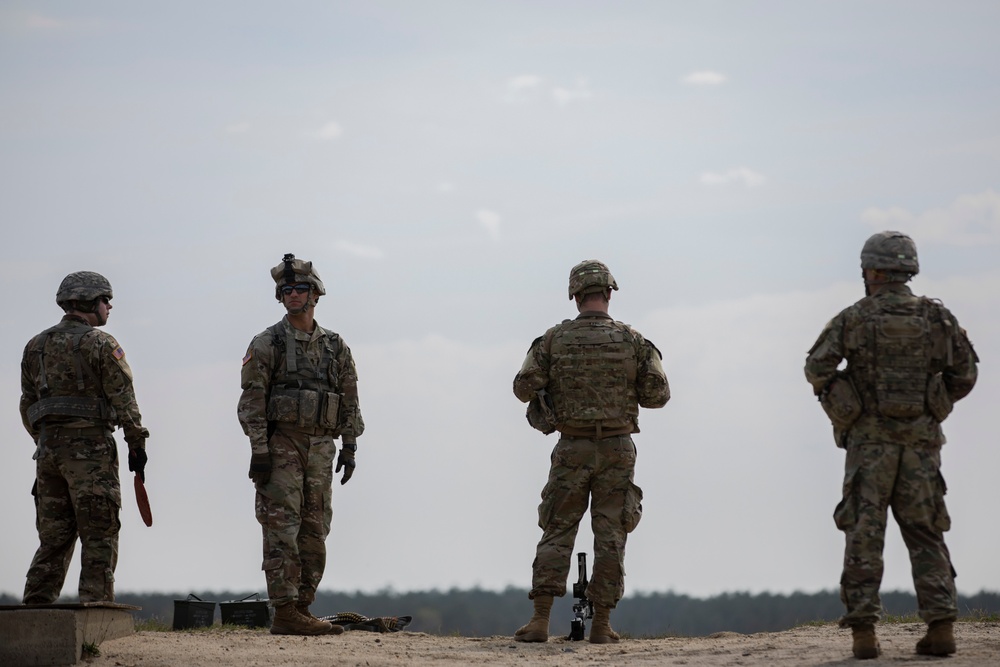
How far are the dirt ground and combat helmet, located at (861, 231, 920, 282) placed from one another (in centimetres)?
274

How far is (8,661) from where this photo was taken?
9695 mm

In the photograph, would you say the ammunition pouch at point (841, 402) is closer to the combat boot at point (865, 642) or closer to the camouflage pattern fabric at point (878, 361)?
the camouflage pattern fabric at point (878, 361)

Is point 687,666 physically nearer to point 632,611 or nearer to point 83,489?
point 83,489

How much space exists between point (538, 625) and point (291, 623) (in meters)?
2.10

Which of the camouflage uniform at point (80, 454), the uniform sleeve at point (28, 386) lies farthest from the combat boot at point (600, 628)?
the uniform sleeve at point (28, 386)

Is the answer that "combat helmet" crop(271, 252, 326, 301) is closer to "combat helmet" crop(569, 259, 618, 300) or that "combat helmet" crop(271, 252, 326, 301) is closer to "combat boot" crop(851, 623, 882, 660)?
"combat helmet" crop(569, 259, 618, 300)

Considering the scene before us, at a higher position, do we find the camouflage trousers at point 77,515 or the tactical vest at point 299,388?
the tactical vest at point 299,388

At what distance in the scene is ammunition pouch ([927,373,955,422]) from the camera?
31.6 ft

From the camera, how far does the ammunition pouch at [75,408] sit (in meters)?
11.4

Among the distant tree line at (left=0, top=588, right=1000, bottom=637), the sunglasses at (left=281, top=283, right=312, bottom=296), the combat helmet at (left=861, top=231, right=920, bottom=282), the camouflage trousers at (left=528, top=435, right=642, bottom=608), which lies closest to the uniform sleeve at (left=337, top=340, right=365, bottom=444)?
the sunglasses at (left=281, top=283, right=312, bottom=296)

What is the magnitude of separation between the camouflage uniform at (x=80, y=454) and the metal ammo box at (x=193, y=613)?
57.3 inches

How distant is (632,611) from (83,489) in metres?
84.2

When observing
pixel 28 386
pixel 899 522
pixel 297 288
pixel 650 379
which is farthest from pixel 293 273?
pixel 899 522

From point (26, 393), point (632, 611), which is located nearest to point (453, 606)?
point (632, 611)
